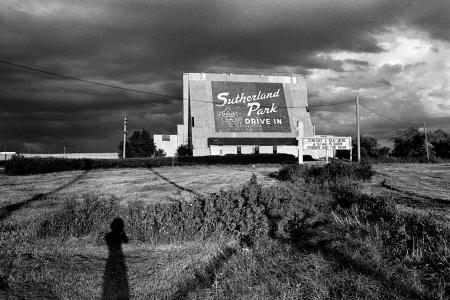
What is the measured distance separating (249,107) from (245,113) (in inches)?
42.4

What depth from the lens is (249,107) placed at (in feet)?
181

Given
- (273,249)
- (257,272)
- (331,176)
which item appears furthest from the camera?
(331,176)

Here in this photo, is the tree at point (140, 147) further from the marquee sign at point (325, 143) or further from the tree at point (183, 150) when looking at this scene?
the marquee sign at point (325, 143)

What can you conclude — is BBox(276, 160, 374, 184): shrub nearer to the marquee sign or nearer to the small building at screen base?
the marquee sign

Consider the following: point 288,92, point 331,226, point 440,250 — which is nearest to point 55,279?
point 331,226

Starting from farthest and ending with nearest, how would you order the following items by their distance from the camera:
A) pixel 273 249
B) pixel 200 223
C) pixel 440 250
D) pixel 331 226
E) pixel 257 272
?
pixel 200 223
pixel 331 226
pixel 273 249
pixel 257 272
pixel 440 250

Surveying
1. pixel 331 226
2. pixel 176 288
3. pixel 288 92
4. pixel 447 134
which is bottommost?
pixel 176 288

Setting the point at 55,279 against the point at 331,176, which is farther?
the point at 331,176

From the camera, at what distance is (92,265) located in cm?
698

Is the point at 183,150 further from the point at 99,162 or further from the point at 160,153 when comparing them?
the point at 99,162

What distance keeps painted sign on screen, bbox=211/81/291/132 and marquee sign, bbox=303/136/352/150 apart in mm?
31315

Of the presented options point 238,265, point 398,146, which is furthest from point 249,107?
point 238,265

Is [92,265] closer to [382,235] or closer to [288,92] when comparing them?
[382,235]

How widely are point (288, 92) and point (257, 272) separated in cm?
5328
